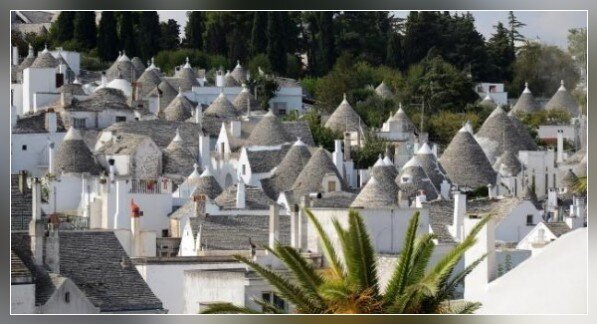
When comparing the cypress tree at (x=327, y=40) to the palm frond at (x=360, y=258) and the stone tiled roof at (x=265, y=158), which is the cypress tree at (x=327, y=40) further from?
the palm frond at (x=360, y=258)

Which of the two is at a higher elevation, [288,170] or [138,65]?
[138,65]

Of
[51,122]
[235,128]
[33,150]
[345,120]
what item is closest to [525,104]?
[345,120]

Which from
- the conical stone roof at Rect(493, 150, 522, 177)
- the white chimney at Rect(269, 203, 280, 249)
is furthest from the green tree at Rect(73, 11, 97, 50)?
the white chimney at Rect(269, 203, 280, 249)

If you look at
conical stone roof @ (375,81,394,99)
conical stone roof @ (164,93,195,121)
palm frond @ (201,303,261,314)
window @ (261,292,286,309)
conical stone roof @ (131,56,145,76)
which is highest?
conical stone roof @ (131,56,145,76)

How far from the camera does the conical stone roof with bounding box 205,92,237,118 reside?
5109cm

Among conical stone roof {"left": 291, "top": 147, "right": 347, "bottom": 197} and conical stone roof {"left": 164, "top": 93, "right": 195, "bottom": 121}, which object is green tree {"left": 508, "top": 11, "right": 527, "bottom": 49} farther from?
conical stone roof {"left": 164, "top": 93, "right": 195, "bottom": 121}

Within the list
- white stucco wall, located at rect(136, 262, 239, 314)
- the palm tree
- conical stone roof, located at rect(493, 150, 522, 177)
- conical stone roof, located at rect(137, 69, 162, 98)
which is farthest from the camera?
conical stone roof, located at rect(137, 69, 162, 98)

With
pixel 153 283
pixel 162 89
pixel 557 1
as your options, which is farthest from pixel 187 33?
pixel 557 1

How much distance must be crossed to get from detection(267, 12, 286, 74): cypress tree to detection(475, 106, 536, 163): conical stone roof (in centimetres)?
491

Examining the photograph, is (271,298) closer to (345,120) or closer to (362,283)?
(362,283)

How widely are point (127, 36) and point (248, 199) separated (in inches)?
679

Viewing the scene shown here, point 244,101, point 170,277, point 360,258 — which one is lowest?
point 170,277

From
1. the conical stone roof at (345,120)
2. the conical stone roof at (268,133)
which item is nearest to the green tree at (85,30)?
the conical stone roof at (345,120)

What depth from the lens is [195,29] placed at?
52.7 meters
